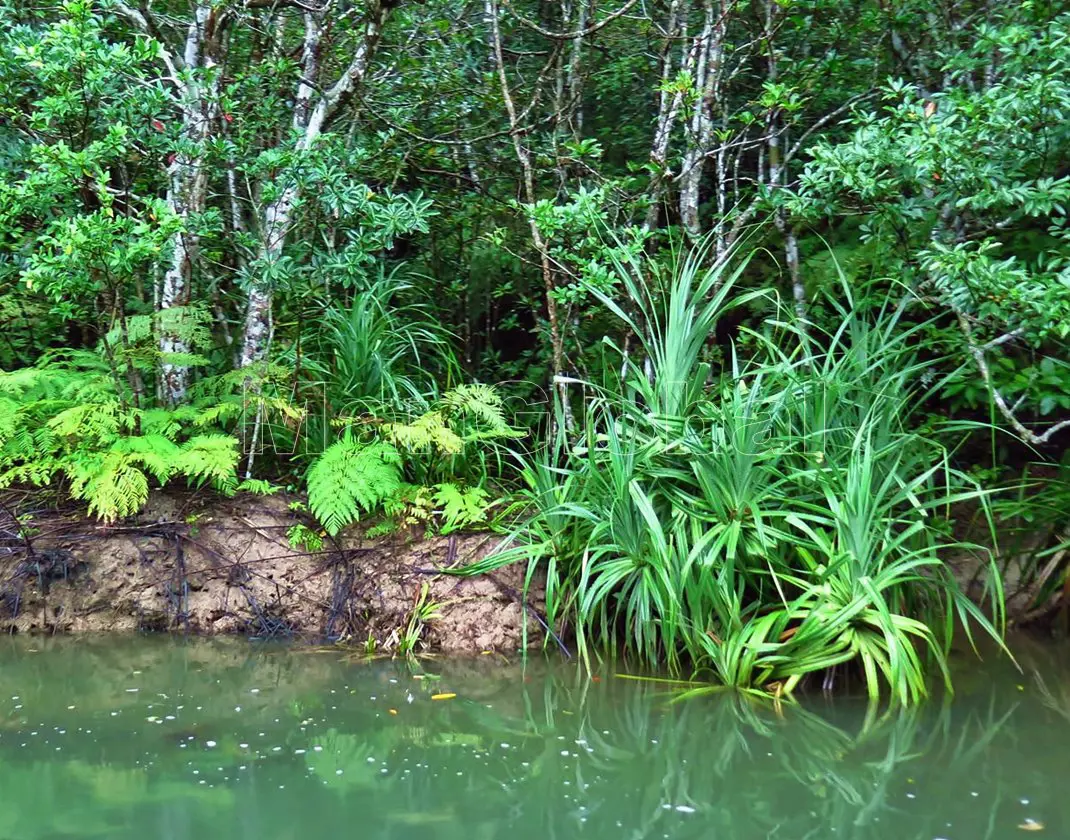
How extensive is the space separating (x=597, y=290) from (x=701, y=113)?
129 centimetres

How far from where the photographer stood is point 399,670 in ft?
13.1

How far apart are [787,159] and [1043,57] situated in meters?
1.37

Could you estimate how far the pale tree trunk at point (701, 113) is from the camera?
16.3 ft

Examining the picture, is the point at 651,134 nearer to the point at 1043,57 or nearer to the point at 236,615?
the point at 1043,57

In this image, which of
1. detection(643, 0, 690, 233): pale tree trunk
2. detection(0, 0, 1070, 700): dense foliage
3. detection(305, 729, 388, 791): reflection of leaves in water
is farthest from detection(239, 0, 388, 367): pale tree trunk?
detection(305, 729, 388, 791): reflection of leaves in water

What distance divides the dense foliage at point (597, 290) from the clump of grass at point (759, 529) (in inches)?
0.8

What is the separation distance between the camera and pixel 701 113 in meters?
5.02

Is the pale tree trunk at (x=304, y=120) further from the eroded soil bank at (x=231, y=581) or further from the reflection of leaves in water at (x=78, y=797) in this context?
the reflection of leaves in water at (x=78, y=797)

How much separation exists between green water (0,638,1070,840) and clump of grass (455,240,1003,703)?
241mm

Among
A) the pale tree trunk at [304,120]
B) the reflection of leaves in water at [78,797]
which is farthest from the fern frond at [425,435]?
the reflection of leaves in water at [78,797]

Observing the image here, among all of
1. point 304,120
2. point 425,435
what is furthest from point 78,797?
point 304,120

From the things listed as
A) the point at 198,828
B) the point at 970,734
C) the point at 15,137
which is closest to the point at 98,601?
the point at 198,828

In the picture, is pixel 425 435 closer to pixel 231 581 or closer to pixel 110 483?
pixel 231 581

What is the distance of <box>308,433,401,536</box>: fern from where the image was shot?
436 cm
